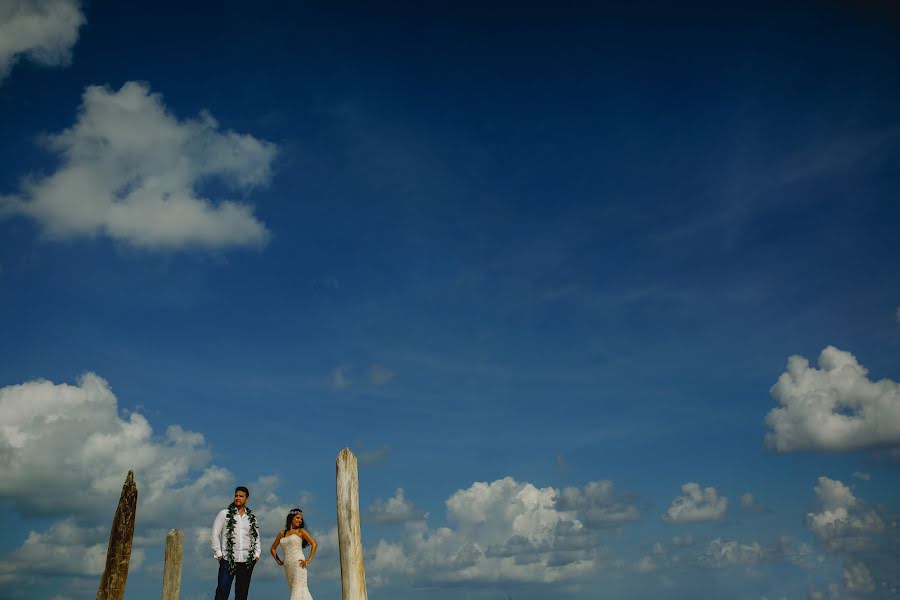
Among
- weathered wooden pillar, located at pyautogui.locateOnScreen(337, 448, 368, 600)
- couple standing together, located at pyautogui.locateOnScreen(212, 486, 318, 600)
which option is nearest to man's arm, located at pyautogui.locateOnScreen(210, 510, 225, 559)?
couple standing together, located at pyautogui.locateOnScreen(212, 486, 318, 600)

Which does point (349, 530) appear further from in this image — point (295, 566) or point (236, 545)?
point (295, 566)

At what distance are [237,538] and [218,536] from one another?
1.31 feet

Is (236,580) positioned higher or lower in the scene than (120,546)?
lower

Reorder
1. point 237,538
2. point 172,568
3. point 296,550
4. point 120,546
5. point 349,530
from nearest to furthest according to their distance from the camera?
point 349,530 < point 120,546 < point 237,538 < point 296,550 < point 172,568

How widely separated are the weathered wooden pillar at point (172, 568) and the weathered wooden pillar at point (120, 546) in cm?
321

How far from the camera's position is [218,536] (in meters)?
15.1

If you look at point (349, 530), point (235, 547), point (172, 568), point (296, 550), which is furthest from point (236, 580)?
point (172, 568)

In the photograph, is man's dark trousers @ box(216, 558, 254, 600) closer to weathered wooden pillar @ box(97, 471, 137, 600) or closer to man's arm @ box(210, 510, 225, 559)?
man's arm @ box(210, 510, 225, 559)

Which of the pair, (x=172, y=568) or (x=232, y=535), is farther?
(x=172, y=568)

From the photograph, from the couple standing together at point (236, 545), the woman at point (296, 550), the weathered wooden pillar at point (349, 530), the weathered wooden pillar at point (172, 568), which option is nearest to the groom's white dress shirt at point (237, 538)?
the couple standing together at point (236, 545)

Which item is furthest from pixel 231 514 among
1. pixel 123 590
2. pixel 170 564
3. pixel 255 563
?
pixel 170 564

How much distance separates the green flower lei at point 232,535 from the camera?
15.0 metres

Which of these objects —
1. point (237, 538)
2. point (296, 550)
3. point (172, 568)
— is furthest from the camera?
point (172, 568)

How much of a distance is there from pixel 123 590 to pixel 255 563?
2642mm
